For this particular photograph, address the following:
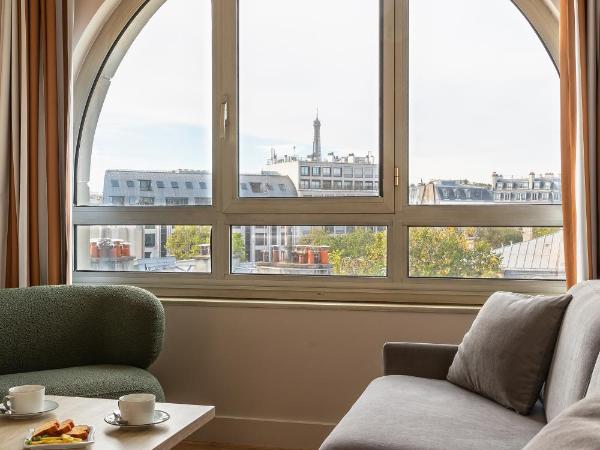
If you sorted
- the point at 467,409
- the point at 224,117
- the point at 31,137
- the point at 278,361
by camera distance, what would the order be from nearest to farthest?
the point at 467,409 → the point at 278,361 → the point at 31,137 → the point at 224,117

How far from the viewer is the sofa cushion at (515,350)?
2.45 metres

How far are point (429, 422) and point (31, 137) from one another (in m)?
2.50

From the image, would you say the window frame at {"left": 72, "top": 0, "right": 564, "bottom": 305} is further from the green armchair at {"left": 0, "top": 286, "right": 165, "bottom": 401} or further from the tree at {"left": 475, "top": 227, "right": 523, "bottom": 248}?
the green armchair at {"left": 0, "top": 286, "right": 165, "bottom": 401}

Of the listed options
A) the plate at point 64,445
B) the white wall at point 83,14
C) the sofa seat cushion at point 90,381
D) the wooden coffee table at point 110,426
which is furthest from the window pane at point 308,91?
the plate at point 64,445

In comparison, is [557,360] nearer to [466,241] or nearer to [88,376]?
[466,241]

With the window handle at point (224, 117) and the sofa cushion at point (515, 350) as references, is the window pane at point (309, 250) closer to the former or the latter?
the window handle at point (224, 117)

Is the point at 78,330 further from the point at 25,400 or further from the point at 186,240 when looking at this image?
the point at 25,400

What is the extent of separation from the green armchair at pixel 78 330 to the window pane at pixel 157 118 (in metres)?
0.76

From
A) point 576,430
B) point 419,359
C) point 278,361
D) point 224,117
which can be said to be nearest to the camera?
point 576,430

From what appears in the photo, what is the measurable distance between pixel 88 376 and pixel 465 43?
231 cm

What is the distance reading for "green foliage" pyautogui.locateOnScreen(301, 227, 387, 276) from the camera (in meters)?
3.69

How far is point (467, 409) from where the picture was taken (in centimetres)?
240

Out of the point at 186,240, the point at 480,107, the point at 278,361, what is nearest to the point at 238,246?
the point at 186,240

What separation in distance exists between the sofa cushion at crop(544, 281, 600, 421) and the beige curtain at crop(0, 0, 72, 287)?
2432 mm
